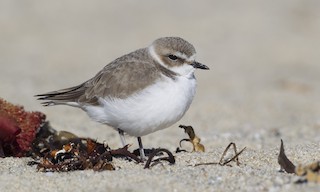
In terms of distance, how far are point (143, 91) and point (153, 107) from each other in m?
0.18

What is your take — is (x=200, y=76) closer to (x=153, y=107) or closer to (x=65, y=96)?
(x=65, y=96)

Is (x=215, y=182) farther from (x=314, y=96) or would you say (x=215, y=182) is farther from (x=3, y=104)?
(x=314, y=96)

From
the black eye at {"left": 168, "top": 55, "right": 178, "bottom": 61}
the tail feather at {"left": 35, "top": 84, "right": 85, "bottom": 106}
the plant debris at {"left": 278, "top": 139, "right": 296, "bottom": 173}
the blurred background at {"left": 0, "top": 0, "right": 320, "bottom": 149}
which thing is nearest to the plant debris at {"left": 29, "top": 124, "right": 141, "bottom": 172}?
the tail feather at {"left": 35, "top": 84, "right": 85, "bottom": 106}

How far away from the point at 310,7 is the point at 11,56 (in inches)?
275

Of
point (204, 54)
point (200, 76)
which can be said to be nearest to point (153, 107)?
point (200, 76)

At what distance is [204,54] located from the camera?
13.3 metres

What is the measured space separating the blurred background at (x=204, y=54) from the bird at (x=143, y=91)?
1.48m

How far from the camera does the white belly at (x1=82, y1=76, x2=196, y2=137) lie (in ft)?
17.4

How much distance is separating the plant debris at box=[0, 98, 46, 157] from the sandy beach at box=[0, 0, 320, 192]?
190 mm

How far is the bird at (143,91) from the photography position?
17.5ft

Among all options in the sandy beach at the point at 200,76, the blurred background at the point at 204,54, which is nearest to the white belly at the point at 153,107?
the sandy beach at the point at 200,76

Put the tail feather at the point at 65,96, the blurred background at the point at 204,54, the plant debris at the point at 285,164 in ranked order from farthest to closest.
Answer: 1. the blurred background at the point at 204,54
2. the tail feather at the point at 65,96
3. the plant debris at the point at 285,164

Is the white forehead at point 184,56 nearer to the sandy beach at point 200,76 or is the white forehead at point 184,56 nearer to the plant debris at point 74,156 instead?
the sandy beach at point 200,76

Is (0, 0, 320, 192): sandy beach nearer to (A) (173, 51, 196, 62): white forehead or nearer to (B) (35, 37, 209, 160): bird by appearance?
(B) (35, 37, 209, 160): bird
